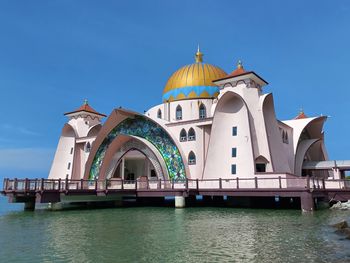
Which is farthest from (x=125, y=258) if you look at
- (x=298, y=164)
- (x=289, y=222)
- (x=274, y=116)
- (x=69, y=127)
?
(x=69, y=127)

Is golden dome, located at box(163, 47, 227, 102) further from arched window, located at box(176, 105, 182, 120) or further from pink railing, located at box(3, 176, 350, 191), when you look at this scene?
pink railing, located at box(3, 176, 350, 191)

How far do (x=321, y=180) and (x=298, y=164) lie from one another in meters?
9.80

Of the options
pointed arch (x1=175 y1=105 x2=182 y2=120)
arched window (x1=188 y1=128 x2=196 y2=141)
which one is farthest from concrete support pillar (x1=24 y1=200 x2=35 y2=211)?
pointed arch (x1=175 y1=105 x2=182 y2=120)

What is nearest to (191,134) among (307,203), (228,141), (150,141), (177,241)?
(150,141)

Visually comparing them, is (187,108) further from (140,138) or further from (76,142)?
(76,142)

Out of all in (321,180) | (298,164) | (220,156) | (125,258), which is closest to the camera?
(125,258)

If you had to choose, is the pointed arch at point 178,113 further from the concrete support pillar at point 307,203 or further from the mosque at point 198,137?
the concrete support pillar at point 307,203

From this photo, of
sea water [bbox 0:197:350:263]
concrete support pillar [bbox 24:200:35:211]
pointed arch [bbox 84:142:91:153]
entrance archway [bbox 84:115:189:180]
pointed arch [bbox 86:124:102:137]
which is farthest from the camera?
pointed arch [bbox 86:124:102:137]

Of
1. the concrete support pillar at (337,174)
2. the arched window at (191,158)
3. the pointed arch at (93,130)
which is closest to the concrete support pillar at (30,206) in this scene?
the arched window at (191,158)

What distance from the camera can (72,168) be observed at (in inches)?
1457

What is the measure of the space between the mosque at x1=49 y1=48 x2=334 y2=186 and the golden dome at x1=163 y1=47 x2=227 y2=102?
10 centimetres

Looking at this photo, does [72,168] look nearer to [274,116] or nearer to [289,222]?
[274,116]

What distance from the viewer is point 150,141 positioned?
1228 inches

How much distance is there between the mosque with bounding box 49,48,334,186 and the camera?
2698 cm
